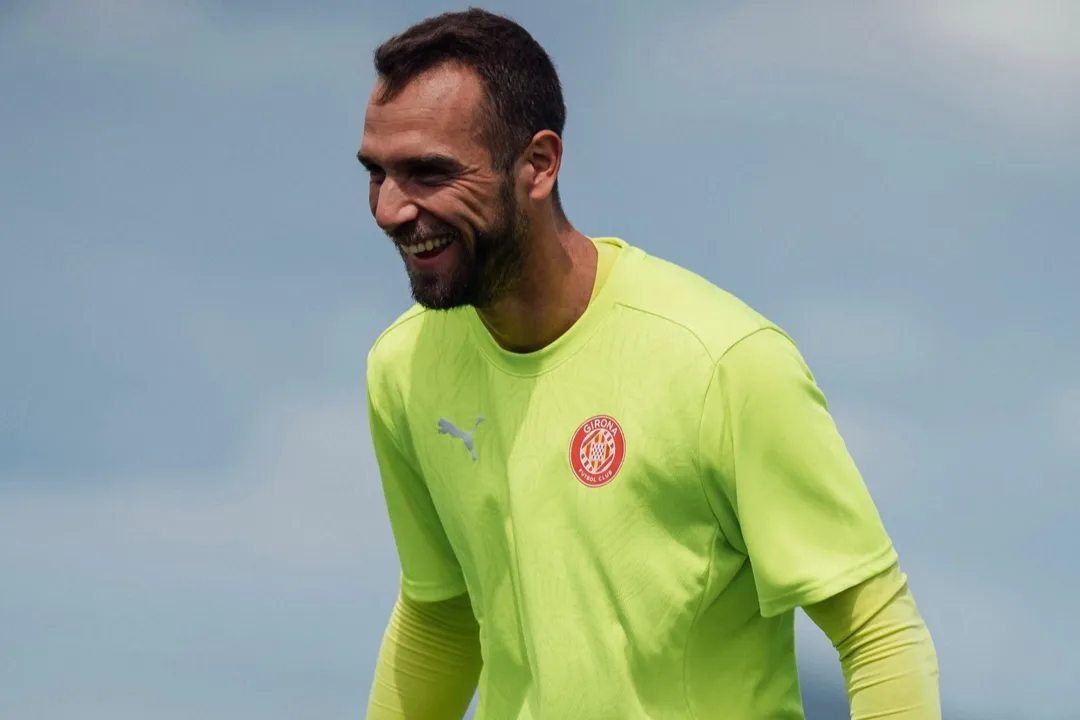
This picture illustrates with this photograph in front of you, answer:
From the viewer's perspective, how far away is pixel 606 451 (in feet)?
14.1

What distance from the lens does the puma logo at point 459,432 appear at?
4.61 m

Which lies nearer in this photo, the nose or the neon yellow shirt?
the neon yellow shirt

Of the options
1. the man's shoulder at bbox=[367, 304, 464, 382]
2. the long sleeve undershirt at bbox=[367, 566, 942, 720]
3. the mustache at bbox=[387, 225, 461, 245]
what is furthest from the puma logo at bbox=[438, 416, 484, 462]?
the long sleeve undershirt at bbox=[367, 566, 942, 720]

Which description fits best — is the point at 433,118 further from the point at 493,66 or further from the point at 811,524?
the point at 811,524

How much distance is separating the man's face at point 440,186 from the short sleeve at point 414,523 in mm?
787

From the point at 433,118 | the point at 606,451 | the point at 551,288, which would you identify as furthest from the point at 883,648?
the point at 433,118

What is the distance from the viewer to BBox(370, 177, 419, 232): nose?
165 inches

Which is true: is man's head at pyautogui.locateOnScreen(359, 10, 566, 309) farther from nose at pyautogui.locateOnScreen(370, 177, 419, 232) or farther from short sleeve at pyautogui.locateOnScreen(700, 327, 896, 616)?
short sleeve at pyautogui.locateOnScreen(700, 327, 896, 616)

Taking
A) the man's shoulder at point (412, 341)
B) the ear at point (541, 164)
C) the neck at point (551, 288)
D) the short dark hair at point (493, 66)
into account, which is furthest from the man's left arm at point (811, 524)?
the man's shoulder at point (412, 341)

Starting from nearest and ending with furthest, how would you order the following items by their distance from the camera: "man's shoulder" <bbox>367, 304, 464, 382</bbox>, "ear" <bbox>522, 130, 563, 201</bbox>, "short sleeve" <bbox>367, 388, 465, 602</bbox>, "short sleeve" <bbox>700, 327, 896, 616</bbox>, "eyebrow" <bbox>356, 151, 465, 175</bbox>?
"short sleeve" <bbox>700, 327, 896, 616</bbox> → "eyebrow" <bbox>356, 151, 465, 175</bbox> → "ear" <bbox>522, 130, 563, 201</bbox> → "man's shoulder" <bbox>367, 304, 464, 382</bbox> → "short sleeve" <bbox>367, 388, 465, 602</bbox>

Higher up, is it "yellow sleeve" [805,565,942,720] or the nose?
the nose

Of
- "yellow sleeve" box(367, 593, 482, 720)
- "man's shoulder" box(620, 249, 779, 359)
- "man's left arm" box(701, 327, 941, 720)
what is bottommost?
"yellow sleeve" box(367, 593, 482, 720)

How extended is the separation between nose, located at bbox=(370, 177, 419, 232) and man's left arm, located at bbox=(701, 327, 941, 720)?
72 centimetres

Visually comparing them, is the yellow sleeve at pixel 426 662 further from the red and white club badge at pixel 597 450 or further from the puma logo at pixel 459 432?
the red and white club badge at pixel 597 450
